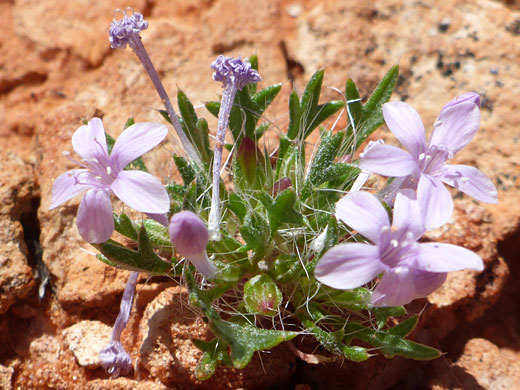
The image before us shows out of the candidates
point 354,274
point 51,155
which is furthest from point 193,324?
point 51,155

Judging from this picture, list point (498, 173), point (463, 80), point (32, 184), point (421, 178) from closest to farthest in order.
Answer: point (421, 178) → point (32, 184) → point (498, 173) → point (463, 80)

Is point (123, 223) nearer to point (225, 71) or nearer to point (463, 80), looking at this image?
point (225, 71)

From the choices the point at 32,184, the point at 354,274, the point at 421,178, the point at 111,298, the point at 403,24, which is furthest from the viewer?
the point at 403,24

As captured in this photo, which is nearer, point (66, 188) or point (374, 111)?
point (66, 188)

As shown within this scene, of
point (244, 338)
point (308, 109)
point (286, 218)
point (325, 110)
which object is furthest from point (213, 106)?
point (244, 338)

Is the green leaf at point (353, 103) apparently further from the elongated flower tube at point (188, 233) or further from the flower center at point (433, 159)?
the elongated flower tube at point (188, 233)

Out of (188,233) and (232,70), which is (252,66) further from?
(188,233)

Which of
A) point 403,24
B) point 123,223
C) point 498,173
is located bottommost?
point 498,173
